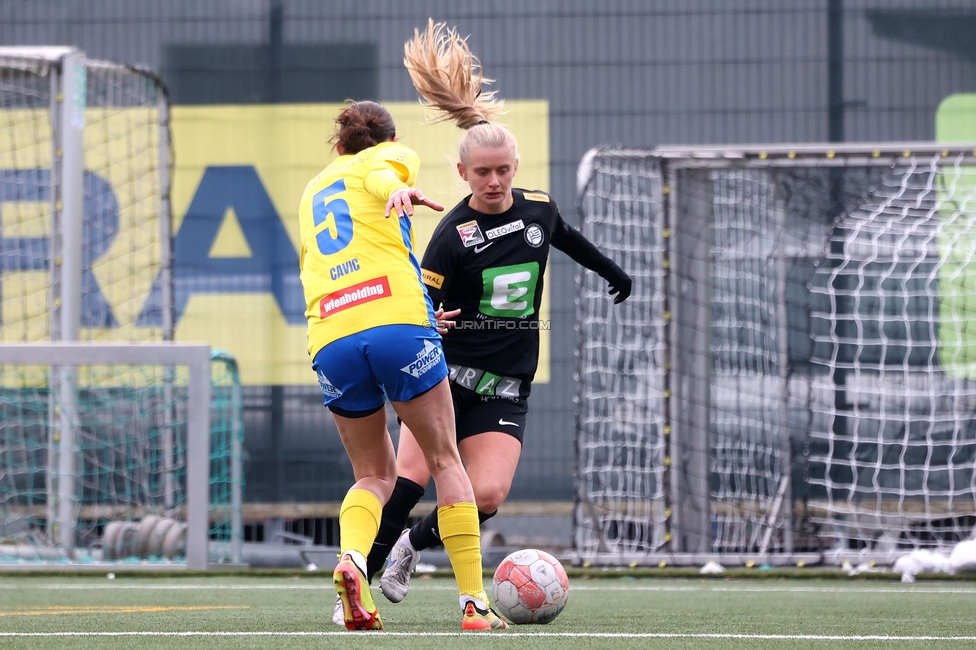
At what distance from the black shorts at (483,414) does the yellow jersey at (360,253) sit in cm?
80

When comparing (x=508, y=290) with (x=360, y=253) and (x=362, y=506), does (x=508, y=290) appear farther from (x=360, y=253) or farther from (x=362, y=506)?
(x=362, y=506)

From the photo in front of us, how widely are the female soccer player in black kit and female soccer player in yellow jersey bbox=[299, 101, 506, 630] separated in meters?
0.54

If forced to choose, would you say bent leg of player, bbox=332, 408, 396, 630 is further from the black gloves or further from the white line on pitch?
the black gloves

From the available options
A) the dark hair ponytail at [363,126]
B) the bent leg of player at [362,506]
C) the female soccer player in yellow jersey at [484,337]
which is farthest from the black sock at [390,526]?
the dark hair ponytail at [363,126]

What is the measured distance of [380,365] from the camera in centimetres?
348

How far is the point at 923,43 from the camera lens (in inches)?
335

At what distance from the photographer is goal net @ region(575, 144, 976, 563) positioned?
7496 millimetres

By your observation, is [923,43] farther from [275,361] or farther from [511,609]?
[511,609]

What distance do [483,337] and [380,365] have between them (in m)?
0.96

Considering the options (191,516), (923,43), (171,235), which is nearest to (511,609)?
(191,516)

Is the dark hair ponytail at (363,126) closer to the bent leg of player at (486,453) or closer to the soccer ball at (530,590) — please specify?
the bent leg of player at (486,453)

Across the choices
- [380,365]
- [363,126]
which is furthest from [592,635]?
[363,126]

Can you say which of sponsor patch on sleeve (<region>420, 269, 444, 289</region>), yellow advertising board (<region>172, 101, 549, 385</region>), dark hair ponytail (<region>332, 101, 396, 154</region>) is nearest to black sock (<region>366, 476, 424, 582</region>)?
sponsor patch on sleeve (<region>420, 269, 444, 289</region>)

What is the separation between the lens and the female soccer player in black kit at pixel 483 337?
13.9 feet
